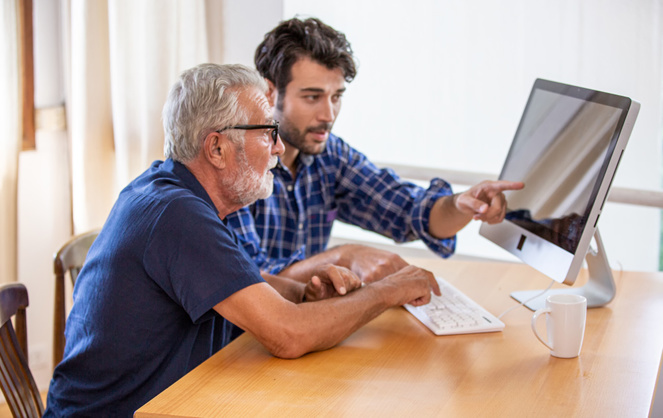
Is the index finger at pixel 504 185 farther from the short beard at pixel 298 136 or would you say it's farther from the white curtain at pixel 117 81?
the white curtain at pixel 117 81

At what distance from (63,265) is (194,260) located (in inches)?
29.2

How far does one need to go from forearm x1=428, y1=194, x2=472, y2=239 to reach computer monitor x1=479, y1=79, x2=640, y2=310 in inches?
5.4

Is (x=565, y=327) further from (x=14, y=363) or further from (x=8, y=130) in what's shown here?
(x=8, y=130)

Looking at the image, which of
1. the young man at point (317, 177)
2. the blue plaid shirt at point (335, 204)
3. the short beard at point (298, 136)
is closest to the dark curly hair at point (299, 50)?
the young man at point (317, 177)

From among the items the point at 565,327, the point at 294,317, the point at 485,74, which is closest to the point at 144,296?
the point at 294,317

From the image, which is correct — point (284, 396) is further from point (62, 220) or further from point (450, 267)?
point (62, 220)

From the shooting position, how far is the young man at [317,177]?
2016 mm

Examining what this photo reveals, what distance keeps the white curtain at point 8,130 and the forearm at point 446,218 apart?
1.55 m

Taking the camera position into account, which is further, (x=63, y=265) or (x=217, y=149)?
(x=63, y=265)

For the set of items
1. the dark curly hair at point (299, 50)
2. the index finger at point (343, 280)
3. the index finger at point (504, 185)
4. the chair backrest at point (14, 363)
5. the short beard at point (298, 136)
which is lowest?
the chair backrest at point (14, 363)

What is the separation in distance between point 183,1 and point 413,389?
2042 millimetres

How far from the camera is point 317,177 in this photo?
2.15 metres

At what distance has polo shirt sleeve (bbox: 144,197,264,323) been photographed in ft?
4.13

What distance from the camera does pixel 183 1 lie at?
9.00 ft
